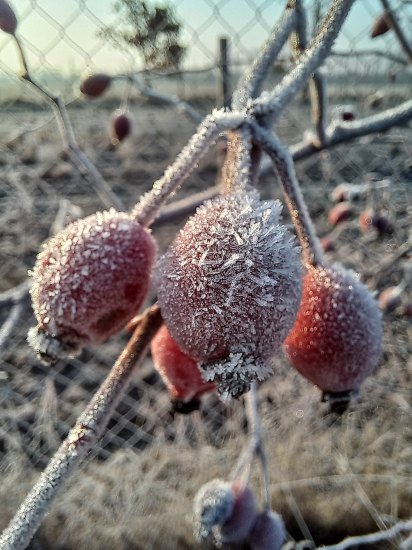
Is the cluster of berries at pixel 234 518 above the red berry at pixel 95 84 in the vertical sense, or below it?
below

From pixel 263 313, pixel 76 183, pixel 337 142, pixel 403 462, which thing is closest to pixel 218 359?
pixel 263 313

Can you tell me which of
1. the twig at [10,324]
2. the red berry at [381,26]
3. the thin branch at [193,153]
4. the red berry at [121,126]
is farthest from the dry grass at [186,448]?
the thin branch at [193,153]

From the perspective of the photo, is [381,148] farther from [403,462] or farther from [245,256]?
[245,256]

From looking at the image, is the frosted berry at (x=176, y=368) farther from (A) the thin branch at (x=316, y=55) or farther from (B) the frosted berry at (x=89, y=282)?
(A) the thin branch at (x=316, y=55)

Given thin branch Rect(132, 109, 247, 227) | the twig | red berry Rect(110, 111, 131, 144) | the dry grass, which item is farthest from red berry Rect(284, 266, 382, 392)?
red berry Rect(110, 111, 131, 144)

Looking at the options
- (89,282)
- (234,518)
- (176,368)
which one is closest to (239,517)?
(234,518)

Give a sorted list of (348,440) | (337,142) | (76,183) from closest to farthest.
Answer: (337,142), (348,440), (76,183)

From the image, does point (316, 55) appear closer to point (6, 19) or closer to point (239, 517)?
point (6, 19)
